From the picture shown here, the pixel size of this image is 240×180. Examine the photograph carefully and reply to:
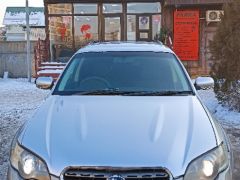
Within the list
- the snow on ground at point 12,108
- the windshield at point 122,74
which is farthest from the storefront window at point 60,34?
the windshield at point 122,74

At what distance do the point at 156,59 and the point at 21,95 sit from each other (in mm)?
8669

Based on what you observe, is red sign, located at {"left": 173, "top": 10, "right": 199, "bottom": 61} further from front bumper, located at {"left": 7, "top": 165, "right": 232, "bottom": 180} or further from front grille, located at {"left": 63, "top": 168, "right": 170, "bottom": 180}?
front grille, located at {"left": 63, "top": 168, "right": 170, "bottom": 180}

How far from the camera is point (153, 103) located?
4.16 metres

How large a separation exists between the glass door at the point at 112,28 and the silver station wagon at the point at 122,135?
14.9m

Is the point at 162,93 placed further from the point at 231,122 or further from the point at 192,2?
the point at 192,2

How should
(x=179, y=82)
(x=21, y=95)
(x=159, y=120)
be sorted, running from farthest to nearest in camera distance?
(x=21, y=95)
(x=179, y=82)
(x=159, y=120)

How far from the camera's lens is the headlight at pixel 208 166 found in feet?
10.4

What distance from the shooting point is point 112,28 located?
1975 cm

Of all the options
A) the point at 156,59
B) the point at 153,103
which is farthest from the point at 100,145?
the point at 156,59

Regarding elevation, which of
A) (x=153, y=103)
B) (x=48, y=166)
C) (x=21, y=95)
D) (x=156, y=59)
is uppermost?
(x=156, y=59)

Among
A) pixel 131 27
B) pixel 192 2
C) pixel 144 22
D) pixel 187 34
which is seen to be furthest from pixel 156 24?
pixel 192 2

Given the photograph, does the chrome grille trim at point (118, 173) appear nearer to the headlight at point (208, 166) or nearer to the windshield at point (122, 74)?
the headlight at point (208, 166)

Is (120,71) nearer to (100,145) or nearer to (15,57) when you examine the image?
(100,145)

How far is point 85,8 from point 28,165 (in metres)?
16.5
